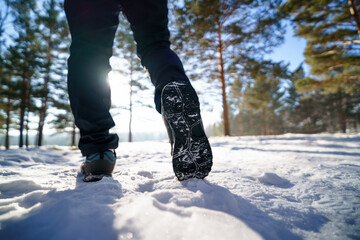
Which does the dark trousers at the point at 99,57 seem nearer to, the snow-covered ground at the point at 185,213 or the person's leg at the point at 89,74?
the person's leg at the point at 89,74

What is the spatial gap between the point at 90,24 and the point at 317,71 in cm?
1008

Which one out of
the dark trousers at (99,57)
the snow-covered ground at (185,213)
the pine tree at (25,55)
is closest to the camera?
the snow-covered ground at (185,213)

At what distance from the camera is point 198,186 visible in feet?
1.75

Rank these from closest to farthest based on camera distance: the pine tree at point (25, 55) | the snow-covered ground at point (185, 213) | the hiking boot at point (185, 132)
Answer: the snow-covered ground at point (185, 213), the hiking boot at point (185, 132), the pine tree at point (25, 55)

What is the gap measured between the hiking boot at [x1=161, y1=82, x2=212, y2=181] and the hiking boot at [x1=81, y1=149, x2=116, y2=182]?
332mm

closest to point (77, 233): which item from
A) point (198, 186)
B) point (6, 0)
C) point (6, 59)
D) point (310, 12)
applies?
point (198, 186)

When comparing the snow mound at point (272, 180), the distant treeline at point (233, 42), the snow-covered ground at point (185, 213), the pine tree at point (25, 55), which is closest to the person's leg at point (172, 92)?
the snow-covered ground at point (185, 213)

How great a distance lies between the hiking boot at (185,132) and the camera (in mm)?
627

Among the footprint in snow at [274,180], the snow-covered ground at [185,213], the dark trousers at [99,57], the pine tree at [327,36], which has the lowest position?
the footprint in snow at [274,180]

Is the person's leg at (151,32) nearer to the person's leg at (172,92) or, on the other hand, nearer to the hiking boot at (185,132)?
the person's leg at (172,92)

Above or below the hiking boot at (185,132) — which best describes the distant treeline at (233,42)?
above

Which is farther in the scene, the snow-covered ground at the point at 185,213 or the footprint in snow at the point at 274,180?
the footprint in snow at the point at 274,180

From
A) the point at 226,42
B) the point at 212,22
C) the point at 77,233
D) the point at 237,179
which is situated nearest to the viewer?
the point at 77,233

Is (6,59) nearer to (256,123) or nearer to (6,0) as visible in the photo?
(6,0)
